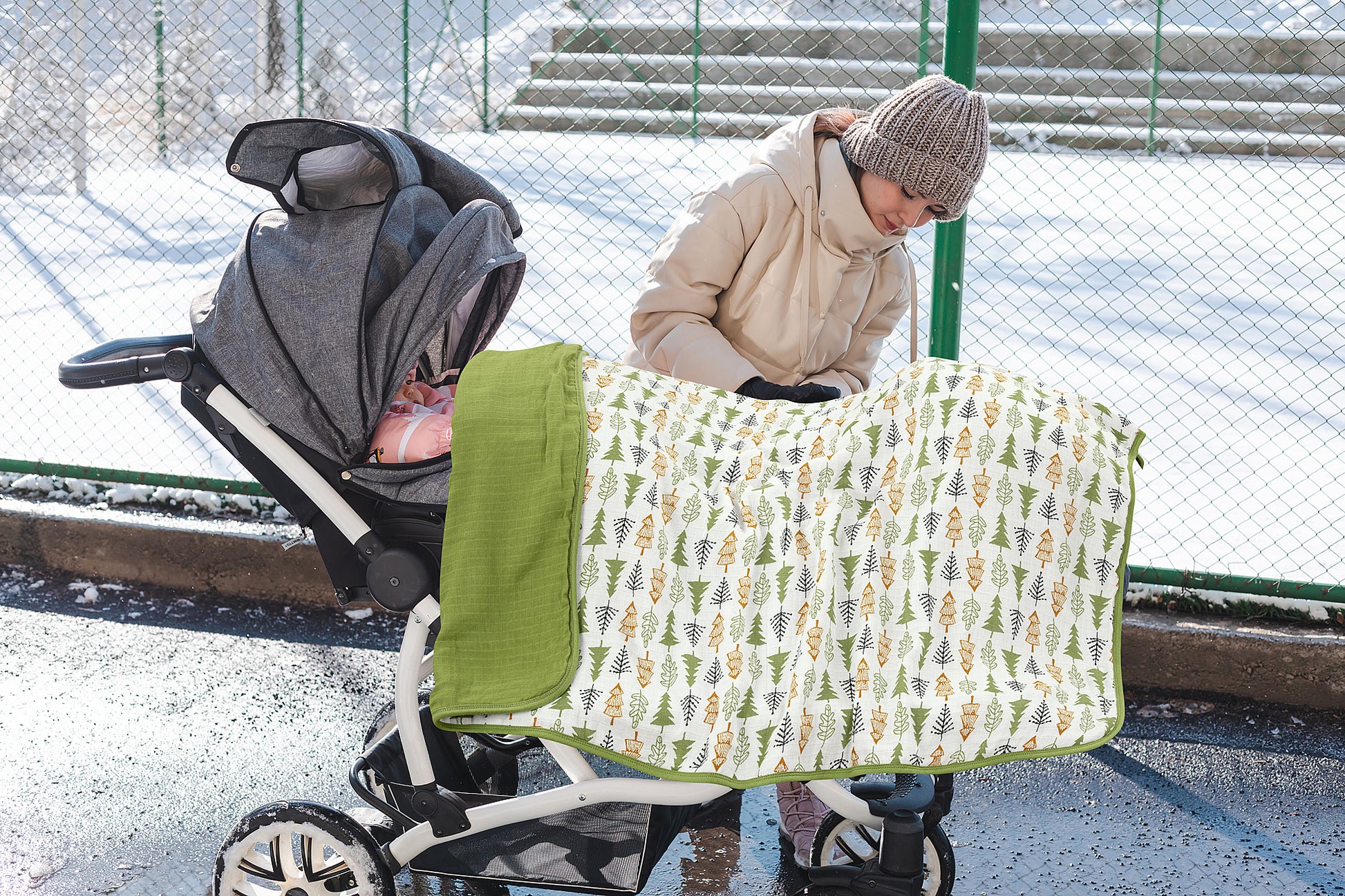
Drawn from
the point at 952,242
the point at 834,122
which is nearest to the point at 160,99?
the point at 952,242

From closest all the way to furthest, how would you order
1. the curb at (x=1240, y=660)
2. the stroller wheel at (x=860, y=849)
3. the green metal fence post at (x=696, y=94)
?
the stroller wheel at (x=860, y=849), the curb at (x=1240, y=660), the green metal fence post at (x=696, y=94)

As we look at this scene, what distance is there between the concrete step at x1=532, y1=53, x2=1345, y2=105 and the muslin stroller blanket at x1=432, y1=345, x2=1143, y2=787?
21.2ft

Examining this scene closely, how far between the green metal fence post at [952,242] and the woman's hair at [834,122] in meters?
0.67

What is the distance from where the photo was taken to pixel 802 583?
1.87 metres

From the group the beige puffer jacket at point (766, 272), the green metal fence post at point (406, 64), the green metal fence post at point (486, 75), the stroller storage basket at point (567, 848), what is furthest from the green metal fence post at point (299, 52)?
the stroller storage basket at point (567, 848)

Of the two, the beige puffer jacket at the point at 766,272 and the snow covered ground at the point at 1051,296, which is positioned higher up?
the beige puffer jacket at the point at 766,272

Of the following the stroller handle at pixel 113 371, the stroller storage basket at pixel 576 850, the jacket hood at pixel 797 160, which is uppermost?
the jacket hood at pixel 797 160

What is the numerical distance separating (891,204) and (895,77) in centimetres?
627

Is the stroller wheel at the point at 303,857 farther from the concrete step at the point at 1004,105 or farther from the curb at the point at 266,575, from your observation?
the concrete step at the point at 1004,105

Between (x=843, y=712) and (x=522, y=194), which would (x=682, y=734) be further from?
(x=522, y=194)

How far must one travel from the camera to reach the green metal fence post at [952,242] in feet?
11.2

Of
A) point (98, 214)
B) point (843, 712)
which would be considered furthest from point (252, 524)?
point (98, 214)

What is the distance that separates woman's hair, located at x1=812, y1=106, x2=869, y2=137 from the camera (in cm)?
272

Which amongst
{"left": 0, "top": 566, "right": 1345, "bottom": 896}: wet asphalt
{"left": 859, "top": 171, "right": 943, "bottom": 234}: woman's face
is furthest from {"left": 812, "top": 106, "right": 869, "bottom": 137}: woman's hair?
{"left": 0, "top": 566, "right": 1345, "bottom": 896}: wet asphalt
